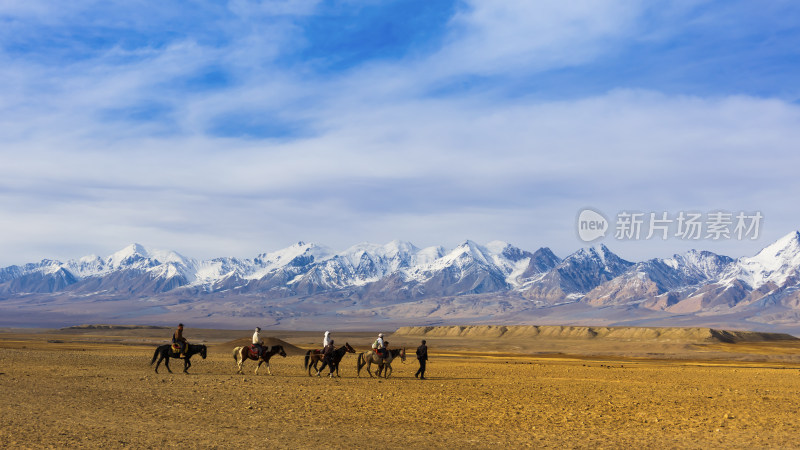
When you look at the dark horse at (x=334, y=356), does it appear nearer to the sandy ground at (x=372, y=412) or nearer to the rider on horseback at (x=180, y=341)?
the sandy ground at (x=372, y=412)

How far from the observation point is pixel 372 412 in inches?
915

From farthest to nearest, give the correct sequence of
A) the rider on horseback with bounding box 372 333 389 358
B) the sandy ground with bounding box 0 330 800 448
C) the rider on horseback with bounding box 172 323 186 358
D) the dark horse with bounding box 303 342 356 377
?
the rider on horseback with bounding box 372 333 389 358
the dark horse with bounding box 303 342 356 377
the rider on horseback with bounding box 172 323 186 358
the sandy ground with bounding box 0 330 800 448

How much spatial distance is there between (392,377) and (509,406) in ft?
44.0

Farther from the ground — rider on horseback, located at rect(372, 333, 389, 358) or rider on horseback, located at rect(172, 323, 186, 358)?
rider on horseback, located at rect(172, 323, 186, 358)

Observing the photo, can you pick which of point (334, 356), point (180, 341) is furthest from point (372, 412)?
point (180, 341)

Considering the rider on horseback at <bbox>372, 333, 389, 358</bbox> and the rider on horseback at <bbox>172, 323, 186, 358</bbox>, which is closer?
the rider on horseback at <bbox>172, 323, 186, 358</bbox>

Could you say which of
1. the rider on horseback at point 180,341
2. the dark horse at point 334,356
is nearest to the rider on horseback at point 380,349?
the dark horse at point 334,356

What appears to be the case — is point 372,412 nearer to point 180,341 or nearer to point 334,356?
point 334,356

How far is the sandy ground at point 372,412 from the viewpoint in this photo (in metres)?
18.4

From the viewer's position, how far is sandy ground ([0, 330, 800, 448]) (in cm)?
1841

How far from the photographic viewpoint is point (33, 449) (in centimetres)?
1587

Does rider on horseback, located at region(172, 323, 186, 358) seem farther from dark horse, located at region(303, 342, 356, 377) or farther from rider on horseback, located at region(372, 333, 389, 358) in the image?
rider on horseback, located at region(372, 333, 389, 358)

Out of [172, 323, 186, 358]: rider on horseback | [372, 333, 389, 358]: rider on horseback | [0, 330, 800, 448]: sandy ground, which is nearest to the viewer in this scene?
[0, 330, 800, 448]: sandy ground

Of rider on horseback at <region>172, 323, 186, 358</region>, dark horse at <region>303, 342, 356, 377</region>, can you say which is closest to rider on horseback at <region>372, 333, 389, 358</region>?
dark horse at <region>303, 342, 356, 377</region>
